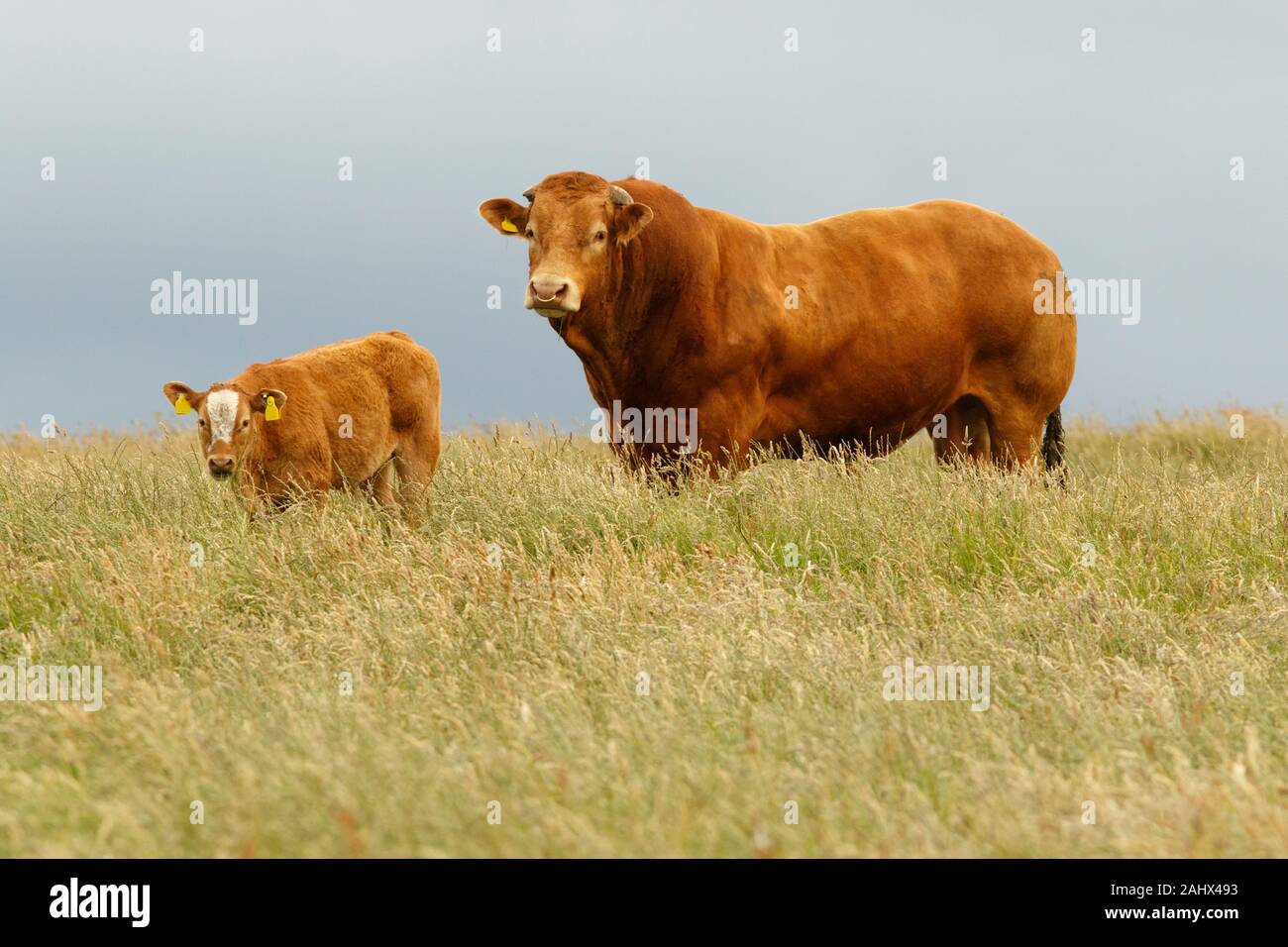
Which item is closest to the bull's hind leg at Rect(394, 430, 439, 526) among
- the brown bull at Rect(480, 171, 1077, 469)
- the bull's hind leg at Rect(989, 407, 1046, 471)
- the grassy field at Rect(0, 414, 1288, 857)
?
the grassy field at Rect(0, 414, 1288, 857)

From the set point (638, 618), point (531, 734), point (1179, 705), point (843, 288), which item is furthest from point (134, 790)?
point (843, 288)

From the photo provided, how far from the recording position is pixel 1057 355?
10.6m

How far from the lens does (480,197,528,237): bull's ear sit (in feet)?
28.7

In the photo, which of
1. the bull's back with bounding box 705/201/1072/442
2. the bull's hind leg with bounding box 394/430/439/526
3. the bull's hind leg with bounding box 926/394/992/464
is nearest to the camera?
the bull's back with bounding box 705/201/1072/442

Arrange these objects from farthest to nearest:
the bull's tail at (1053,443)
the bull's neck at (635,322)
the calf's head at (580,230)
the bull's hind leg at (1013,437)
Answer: the bull's tail at (1053,443) < the bull's hind leg at (1013,437) < the bull's neck at (635,322) < the calf's head at (580,230)

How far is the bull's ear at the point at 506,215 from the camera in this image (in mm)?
8734

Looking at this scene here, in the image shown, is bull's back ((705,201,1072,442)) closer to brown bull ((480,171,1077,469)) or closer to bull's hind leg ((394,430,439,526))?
brown bull ((480,171,1077,469))

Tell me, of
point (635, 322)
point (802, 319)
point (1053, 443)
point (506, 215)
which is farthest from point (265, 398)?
point (1053, 443)

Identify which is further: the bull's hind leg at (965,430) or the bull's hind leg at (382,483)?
the bull's hind leg at (965,430)

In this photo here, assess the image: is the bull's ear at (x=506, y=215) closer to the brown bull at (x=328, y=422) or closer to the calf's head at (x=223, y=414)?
the brown bull at (x=328, y=422)

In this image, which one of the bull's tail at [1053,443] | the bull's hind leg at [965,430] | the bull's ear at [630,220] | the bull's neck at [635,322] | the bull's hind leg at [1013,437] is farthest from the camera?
the bull's tail at [1053,443]

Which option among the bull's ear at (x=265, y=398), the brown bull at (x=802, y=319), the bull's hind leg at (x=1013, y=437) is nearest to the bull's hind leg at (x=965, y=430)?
the brown bull at (x=802, y=319)

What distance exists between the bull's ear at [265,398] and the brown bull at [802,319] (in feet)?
5.78
